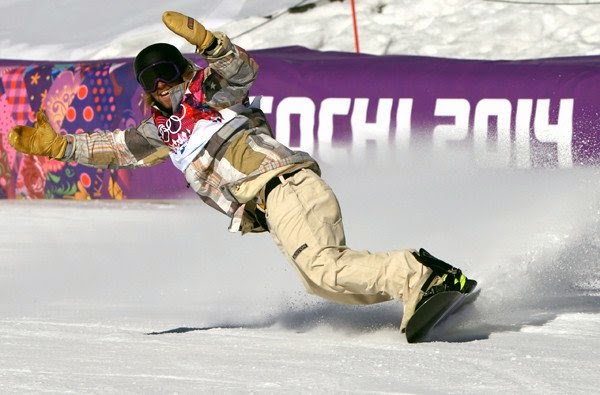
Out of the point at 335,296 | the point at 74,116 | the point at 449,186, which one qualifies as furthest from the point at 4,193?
the point at 335,296

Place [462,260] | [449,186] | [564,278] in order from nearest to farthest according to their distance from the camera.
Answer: [564,278] → [462,260] → [449,186]

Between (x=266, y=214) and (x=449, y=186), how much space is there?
4633 mm

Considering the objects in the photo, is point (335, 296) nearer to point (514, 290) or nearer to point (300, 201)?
point (300, 201)

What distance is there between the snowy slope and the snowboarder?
26cm

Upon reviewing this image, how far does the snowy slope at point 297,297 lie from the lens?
4.77 m

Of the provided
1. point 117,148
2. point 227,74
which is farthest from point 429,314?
point 117,148

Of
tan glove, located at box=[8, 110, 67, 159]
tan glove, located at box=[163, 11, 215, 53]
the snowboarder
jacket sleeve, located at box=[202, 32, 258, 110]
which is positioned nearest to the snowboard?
the snowboarder

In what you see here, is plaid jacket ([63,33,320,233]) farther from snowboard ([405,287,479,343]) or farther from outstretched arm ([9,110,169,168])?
snowboard ([405,287,479,343])

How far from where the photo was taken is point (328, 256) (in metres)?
5.65

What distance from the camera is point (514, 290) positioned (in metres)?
7.05

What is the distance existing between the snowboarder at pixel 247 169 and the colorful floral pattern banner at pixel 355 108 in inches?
197

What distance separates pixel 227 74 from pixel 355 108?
5776 mm

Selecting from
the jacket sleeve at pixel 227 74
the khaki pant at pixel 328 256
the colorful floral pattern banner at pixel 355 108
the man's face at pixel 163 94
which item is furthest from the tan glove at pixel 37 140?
the colorful floral pattern banner at pixel 355 108

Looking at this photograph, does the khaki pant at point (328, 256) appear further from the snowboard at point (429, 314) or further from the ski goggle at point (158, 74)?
the ski goggle at point (158, 74)
